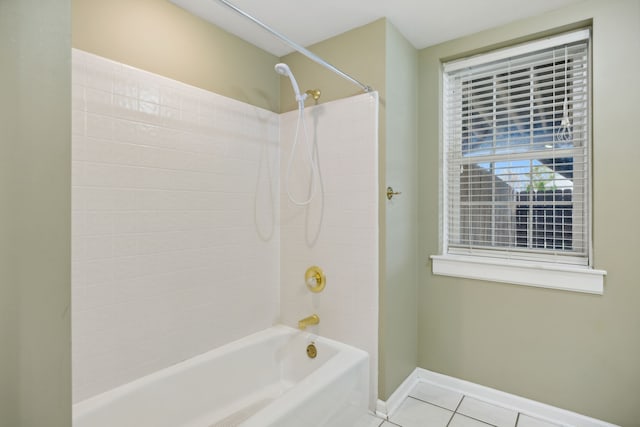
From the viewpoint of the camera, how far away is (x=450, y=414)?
1.91 meters

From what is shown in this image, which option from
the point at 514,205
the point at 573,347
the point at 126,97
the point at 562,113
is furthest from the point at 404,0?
the point at 573,347

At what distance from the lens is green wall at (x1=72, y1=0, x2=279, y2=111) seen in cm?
146

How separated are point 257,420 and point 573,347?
1737 mm

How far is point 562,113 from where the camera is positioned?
188cm

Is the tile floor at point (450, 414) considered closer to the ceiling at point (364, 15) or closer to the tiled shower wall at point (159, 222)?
the tiled shower wall at point (159, 222)

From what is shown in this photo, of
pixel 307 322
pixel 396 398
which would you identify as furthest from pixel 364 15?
pixel 396 398

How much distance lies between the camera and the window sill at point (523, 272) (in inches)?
68.4

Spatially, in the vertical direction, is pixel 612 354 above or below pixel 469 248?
below

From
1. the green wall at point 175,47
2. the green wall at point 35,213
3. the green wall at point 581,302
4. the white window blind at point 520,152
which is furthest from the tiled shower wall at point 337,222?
the green wall at point 35,213

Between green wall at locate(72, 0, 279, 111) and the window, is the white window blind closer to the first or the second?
the window

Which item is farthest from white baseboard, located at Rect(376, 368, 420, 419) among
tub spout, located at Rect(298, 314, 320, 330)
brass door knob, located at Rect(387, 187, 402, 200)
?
brass door knob, located at Rect(387, 187, 402, 200)

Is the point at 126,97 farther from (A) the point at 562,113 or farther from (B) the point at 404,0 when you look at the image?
(A) the point at 562,113

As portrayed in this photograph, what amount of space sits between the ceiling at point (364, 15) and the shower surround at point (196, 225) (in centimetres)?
45

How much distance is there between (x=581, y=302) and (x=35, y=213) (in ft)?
7.62
